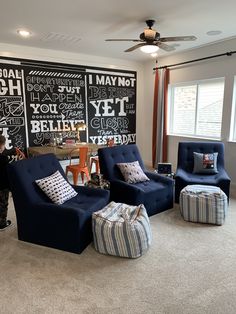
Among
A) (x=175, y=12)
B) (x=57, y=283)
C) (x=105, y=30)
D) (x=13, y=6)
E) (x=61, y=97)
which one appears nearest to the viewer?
(x=57, y=283)

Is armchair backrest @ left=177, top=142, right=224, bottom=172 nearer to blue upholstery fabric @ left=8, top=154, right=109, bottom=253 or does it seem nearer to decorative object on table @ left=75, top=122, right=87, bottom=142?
blue upholstery fabric @ left=8, top=154, right=109, bottom=253

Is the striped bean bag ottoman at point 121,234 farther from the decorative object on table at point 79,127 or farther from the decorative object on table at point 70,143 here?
the decorative object on table at point 79,127

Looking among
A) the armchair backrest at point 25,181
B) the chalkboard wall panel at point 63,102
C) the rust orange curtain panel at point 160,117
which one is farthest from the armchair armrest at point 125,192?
the rust orange curtain panel at point 160,117

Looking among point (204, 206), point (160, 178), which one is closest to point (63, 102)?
point (160, 178)

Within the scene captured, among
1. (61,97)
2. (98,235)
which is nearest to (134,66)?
(61,97)

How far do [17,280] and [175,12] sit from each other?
3.48 metres

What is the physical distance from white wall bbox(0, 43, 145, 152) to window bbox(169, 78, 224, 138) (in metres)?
0.90

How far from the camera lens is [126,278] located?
2.15 metres

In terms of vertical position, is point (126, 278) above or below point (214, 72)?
below

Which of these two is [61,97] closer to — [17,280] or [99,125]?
[99,125]

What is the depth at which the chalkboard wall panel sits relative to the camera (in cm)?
468

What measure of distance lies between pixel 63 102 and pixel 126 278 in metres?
3.97

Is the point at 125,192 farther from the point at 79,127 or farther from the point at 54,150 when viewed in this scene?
the point at 79,127

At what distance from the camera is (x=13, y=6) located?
2.92 meters
